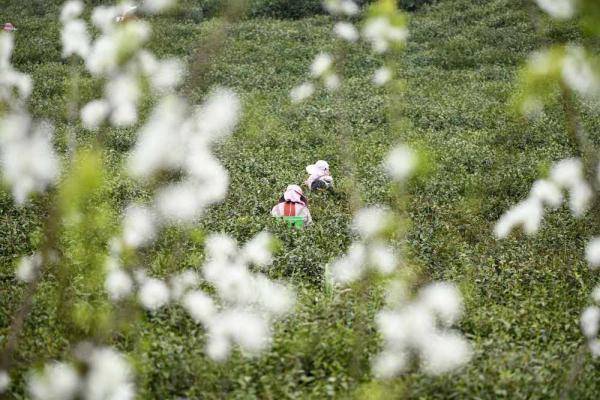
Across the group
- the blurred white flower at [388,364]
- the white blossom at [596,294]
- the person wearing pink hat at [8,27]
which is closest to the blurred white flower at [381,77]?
the white blossom at [596,294]

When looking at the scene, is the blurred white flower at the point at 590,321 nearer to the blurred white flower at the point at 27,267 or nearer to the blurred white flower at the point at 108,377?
the blurred white flower at the point at 108,377

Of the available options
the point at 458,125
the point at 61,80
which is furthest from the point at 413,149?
the point at 61,80

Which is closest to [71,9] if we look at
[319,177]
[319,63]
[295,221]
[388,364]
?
[388,364]

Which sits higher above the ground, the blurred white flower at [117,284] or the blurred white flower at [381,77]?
the blurred white flower at [381,77]

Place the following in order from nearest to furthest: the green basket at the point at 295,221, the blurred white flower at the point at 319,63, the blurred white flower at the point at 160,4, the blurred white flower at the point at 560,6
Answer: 1. the blurred white flower at the point at 560,6
2. the blurred white flower at the point at 160,4
3. the green basket at the point at 295,221
4. the blurred white flower at the point at 319,63

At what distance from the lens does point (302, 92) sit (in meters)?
17.6

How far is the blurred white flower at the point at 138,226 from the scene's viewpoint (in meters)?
7.95

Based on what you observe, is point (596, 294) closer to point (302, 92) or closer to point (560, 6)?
point (560, 6)

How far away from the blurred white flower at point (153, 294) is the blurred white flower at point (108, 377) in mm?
1113

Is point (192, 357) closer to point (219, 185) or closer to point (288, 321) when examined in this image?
point (288, 321)

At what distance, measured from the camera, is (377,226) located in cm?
955

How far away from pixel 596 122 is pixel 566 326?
31.5 feet

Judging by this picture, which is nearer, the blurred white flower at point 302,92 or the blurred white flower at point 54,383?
the blurred white flower at point 54,383

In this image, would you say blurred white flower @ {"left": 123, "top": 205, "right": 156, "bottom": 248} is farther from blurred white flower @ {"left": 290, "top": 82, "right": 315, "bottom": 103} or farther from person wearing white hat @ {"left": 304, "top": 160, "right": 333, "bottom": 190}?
blurred white flower @ {"left": 290, "top": 82, "right": 315, "bottom": 103}
